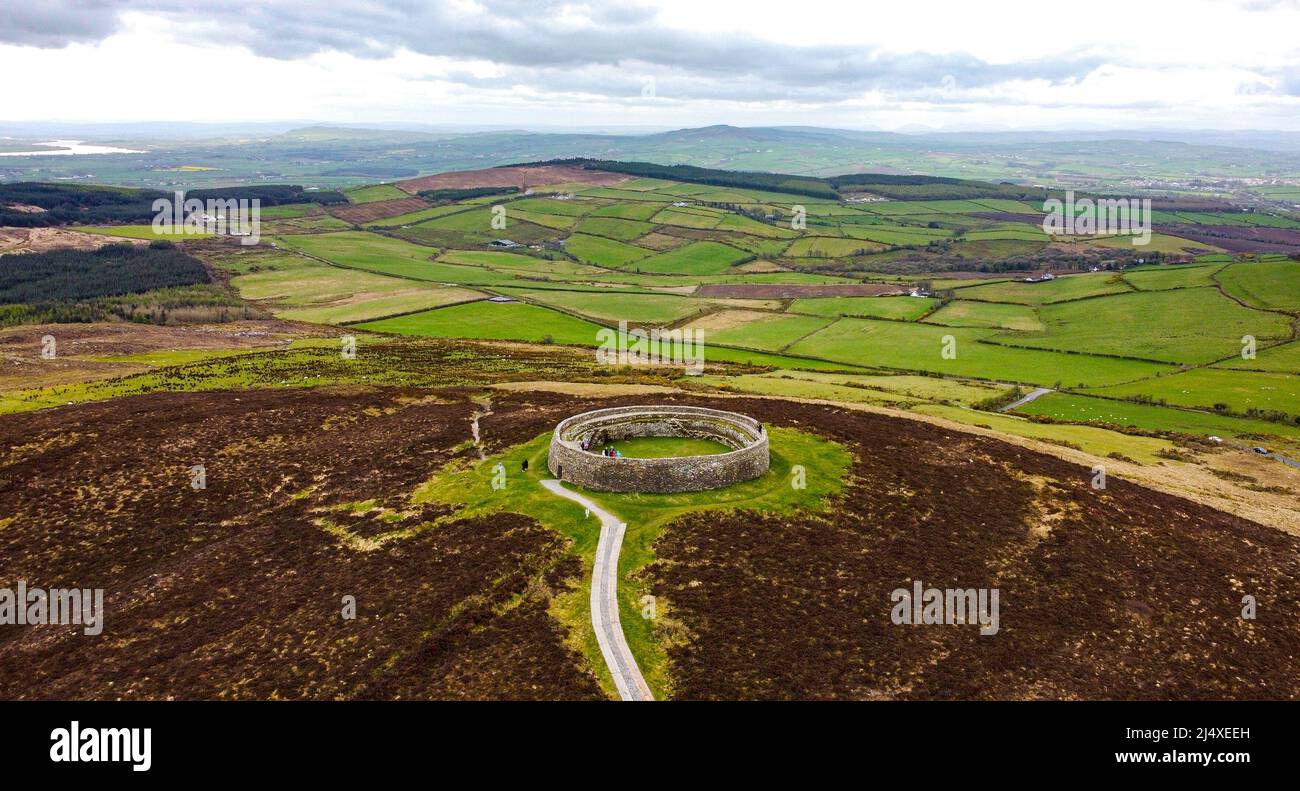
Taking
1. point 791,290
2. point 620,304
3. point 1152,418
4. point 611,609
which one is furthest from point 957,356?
point 611,609

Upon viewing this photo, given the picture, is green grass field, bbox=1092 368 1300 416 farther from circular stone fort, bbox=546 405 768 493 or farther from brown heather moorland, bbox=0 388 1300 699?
circular stone fort, bbox=546 405 768 493

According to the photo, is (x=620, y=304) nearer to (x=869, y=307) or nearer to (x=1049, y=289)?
(x=869, y=307)

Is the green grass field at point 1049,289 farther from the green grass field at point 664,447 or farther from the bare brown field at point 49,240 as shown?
the bare brown field at point 49,240

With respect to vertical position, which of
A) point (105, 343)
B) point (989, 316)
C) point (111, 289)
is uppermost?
point (111, 289)

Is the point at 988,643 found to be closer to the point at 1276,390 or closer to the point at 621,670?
the point at 621,670

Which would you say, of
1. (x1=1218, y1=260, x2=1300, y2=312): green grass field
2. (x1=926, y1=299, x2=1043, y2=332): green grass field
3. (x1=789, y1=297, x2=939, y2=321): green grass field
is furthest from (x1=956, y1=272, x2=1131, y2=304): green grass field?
(x1=1218, y1=260, x2=1300, y2=312): green grass field
